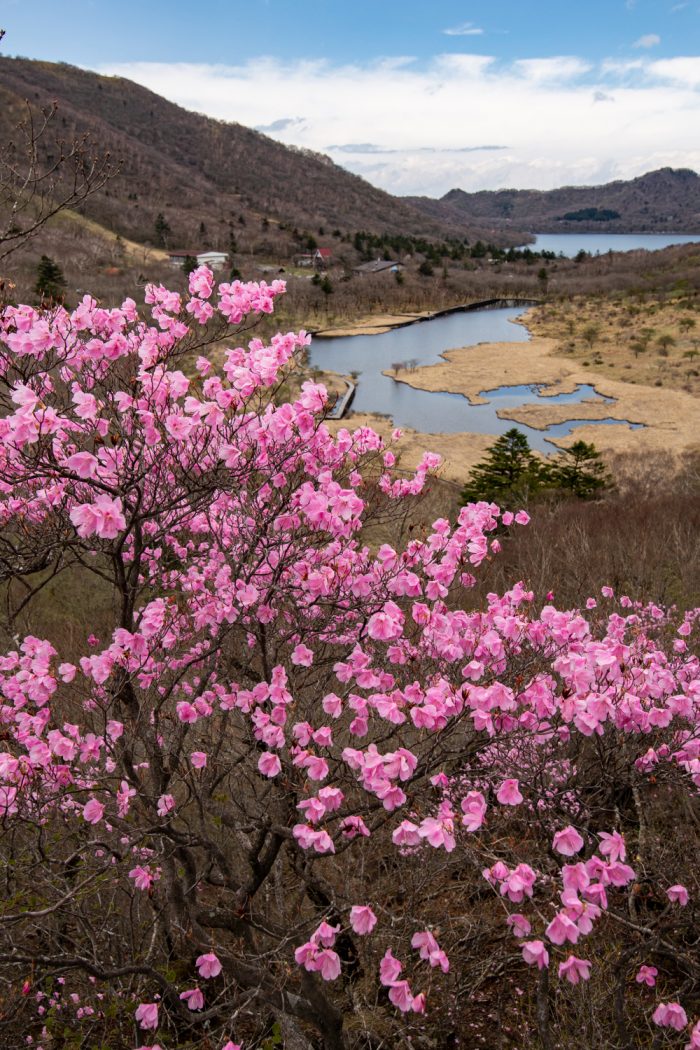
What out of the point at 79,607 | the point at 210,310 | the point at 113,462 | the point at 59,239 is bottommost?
the point at 79,607

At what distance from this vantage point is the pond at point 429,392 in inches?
1305

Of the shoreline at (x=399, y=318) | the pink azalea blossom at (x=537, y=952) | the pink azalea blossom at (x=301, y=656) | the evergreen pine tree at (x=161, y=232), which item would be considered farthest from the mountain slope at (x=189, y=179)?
the pink azalea blossom at (x=537, y=952)

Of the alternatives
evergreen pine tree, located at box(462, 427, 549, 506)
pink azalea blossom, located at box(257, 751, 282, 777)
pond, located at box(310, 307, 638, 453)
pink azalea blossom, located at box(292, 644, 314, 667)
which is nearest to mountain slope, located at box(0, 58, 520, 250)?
pond, located at box(310, 307, 638, 453)

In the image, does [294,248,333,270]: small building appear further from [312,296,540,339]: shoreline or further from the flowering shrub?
the flowering shrub

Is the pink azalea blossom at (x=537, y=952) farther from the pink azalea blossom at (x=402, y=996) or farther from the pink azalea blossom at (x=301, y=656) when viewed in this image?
the pink azalea blossom at (x=301, y=656)

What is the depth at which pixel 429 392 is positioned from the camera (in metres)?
40.2

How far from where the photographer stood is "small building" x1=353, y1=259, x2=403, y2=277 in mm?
95375

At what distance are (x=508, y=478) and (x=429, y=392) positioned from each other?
928 inches

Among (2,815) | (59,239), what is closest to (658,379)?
(2,815)

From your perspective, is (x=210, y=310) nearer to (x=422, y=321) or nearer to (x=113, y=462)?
(x=113, y=462)

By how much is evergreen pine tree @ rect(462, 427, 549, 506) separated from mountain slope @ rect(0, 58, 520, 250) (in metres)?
90.6

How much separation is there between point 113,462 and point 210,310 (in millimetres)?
1299

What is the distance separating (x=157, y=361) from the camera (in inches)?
162

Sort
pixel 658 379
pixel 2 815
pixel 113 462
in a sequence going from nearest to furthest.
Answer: pixel 2 815, pixel 113 462, pixel 658 379
